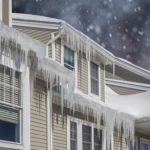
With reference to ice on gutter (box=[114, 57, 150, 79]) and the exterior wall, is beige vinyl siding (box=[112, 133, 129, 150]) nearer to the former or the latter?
ice on gutter (box=[114, 57, 150, 79])

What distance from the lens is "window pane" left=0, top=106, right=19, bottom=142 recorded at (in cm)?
1145

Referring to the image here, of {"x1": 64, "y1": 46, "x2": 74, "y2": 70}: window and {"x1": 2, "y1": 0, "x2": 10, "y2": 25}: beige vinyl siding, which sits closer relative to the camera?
{"x1": 2, "y1": 0, "x2": 10, "y2": 25}: beige vinyl siding

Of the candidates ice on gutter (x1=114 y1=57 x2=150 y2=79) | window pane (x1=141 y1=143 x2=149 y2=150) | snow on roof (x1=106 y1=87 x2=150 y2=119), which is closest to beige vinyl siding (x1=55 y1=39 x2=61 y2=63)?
snow on roof (x1=106 y1=87 x2=150 y2=119)

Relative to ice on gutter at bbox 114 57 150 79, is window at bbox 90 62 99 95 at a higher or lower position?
lower

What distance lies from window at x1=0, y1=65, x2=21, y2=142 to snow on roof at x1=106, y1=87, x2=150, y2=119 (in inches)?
318

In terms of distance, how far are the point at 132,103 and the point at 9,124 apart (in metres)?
10.3

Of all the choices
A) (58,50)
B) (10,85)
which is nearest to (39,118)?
(10,85)

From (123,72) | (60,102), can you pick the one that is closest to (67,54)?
(60,102)

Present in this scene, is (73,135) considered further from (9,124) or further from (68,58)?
(9,124)

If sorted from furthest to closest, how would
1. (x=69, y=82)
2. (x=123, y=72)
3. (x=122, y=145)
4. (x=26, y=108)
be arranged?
(x=123, y=72), (x=122, y=145), (x=69, y=82), (x=26, y=108)

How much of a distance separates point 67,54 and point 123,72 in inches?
498

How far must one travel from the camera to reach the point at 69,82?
14.0 m

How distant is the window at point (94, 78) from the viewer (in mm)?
18111

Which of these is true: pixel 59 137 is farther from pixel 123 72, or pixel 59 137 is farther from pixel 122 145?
pixel 123 72
